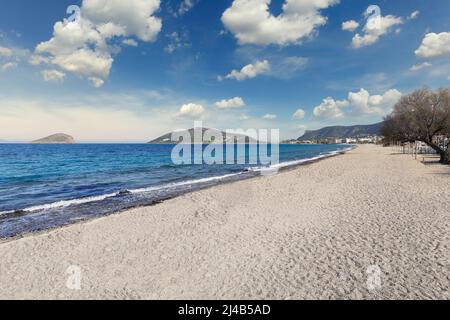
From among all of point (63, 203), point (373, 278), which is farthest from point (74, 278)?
point (63, 203)

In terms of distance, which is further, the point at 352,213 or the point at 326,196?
the point at 326,196

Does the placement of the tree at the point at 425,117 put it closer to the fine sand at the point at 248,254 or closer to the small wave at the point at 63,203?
the fine sand at the point at 248,254

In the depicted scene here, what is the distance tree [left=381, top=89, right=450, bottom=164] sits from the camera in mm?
31205

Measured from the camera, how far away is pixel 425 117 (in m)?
32.8

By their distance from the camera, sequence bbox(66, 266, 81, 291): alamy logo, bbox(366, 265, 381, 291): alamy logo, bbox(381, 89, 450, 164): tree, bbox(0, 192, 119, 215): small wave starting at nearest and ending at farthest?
bbox(366, 265, 381, 291): alamy logo → bbox(66, 266, 81, 291): alamy logo → bbox(0, 192, 119, 215): small wave → bbox(381, 89, 450, 164): tree

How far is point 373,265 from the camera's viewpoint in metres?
6.72

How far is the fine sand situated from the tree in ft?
81.8

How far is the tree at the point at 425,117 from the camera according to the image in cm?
3120

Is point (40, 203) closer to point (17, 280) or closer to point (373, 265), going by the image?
point (17, 280)

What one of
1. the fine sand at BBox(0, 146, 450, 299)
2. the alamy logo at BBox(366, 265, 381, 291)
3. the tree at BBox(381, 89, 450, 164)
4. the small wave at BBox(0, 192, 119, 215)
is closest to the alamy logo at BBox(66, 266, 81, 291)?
the fine sand at BBox(0, 146, 450, 299)

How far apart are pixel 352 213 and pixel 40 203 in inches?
680

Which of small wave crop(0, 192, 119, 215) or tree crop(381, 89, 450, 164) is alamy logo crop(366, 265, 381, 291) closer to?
small wave crop(0, 192, 119, 215)

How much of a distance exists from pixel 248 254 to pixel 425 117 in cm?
3607
